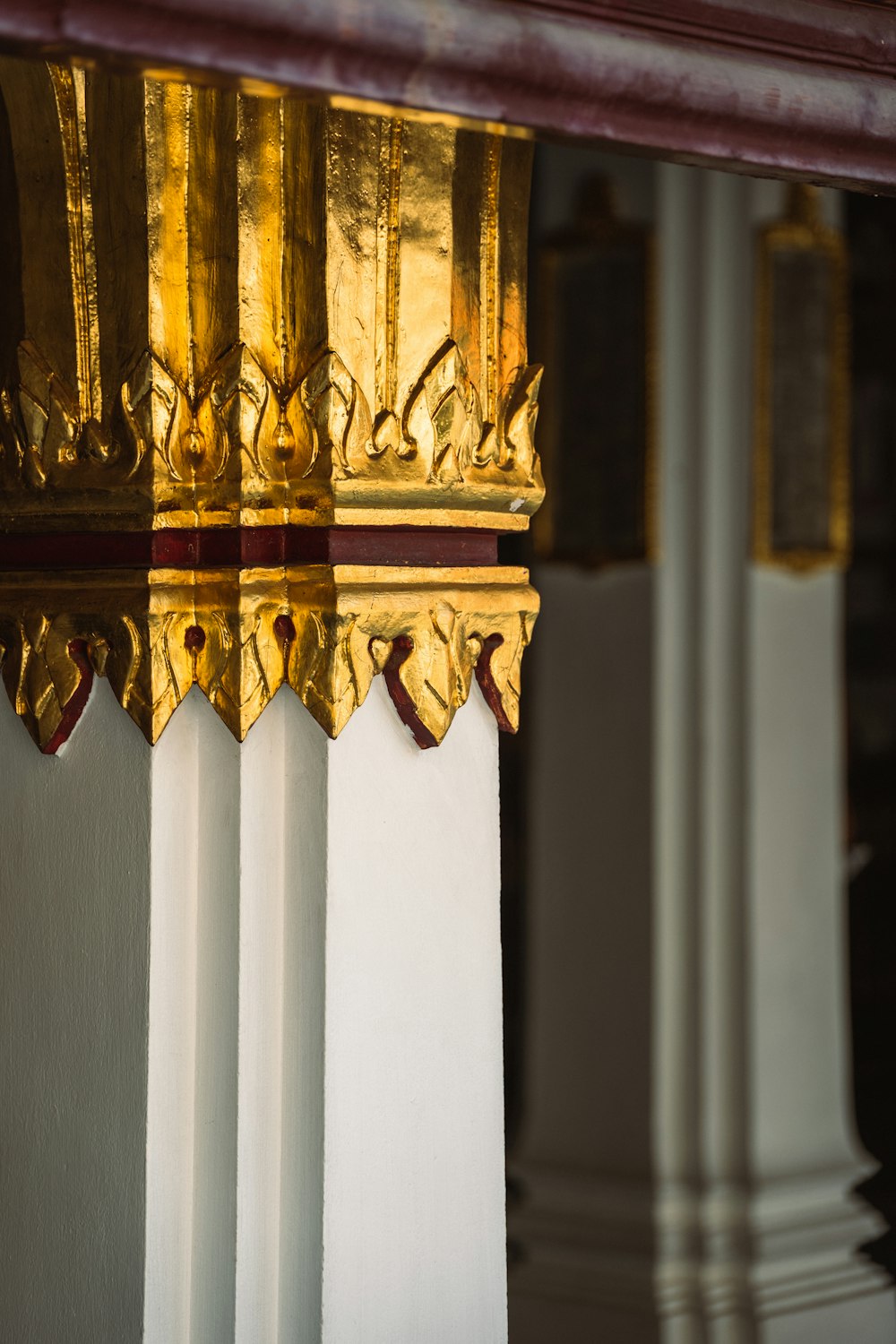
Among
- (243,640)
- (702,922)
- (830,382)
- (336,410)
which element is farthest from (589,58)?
(830,382)

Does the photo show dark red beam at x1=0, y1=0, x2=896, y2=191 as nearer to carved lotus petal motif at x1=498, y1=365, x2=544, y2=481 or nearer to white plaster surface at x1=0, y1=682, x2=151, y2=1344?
carved lotus petal motif at x1=498, y1=365, x2=544, y2=481

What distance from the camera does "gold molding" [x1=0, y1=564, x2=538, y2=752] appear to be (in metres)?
1.31

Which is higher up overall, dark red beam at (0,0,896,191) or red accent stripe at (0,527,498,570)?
dark red beam at (0,0,896,191)

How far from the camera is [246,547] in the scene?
1.31 metres

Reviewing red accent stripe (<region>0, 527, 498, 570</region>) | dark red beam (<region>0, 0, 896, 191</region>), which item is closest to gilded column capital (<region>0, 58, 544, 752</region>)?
red accent stripe (<region>0, 527, 498, 570</region>)

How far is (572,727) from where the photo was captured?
3.31 metres

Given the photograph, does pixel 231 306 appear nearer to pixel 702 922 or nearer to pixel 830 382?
pixel 702 922

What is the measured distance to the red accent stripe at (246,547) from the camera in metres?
1.30

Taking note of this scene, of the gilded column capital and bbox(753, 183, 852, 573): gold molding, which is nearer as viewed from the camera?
the gilded column capital

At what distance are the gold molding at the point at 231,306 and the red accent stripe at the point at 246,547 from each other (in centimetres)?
1

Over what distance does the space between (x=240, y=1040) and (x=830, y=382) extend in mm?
2354

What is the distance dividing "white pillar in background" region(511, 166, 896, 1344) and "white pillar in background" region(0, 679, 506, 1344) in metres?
1.87

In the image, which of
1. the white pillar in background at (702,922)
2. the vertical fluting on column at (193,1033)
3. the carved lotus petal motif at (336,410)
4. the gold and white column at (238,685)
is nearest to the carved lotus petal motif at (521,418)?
the gold and white column at (238,685)

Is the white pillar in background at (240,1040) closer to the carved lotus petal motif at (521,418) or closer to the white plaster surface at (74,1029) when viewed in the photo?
the white plaster surface at (74,1029)
